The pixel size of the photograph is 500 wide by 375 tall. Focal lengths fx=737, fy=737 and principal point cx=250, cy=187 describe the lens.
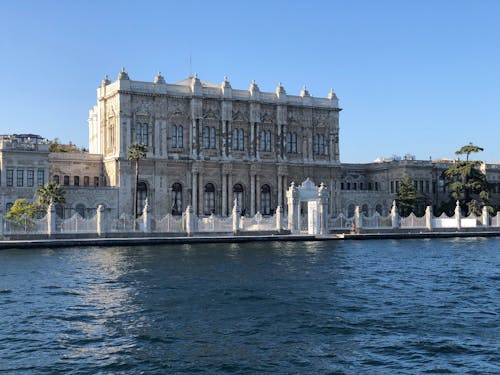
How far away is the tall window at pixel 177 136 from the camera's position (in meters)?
66.8

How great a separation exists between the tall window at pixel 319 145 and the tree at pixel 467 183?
1246cm

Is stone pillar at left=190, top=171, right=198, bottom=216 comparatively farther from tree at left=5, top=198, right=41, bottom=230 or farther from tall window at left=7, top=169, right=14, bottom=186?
tree at left=5, top=198, right=41, bottom=230

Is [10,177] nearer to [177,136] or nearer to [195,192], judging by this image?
[177,136]

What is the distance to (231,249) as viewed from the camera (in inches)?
1647

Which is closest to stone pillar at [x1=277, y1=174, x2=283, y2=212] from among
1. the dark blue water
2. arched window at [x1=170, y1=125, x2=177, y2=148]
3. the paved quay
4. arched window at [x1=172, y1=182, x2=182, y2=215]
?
arched window at [x1=172, y1=182, x2=182, y2=215]

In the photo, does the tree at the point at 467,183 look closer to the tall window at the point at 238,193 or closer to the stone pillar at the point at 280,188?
the stone pillar at the point at 280,188

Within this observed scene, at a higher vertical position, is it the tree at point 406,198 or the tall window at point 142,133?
the tall window at point 142,133

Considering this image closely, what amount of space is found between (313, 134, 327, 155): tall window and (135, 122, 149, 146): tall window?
694 inches

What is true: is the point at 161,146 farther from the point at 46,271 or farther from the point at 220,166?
the point at 46,271

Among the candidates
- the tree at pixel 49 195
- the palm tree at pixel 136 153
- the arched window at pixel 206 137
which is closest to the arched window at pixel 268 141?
the arched window at pixel 206 137

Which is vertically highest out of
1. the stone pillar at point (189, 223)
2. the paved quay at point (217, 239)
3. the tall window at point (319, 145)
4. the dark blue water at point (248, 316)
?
the tall window at point (319, 145)

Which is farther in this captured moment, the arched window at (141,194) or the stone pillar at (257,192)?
the stone pillar at (257,192)

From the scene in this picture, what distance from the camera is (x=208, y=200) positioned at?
68062 mm

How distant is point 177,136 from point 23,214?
72.3 ft
